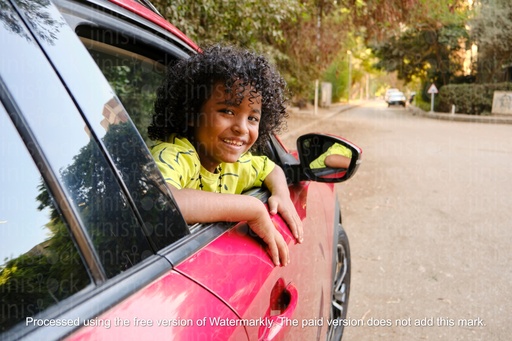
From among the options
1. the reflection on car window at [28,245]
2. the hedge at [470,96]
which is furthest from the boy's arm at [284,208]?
the hedge at [470,96]

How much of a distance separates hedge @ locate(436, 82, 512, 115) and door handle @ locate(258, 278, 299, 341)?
25.7 meters

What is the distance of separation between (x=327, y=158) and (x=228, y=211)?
931 millimetres

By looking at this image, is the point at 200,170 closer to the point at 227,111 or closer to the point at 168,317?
the point at 227,111

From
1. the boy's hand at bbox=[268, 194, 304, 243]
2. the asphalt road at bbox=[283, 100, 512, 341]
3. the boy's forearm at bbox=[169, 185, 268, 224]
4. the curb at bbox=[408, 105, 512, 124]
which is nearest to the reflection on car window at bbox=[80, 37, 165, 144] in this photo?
the boy's forearm at bbox=[169, 185, 268, 224]

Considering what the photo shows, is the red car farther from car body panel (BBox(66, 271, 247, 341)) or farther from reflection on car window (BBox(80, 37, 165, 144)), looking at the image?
reflection on car window (BBox(80, 37, 165, 144))

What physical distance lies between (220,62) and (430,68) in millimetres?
29718

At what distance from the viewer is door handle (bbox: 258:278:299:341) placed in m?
1.23

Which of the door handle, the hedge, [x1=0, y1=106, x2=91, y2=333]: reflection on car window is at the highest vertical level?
[x1=0, y1=106, x2=91, y2=333]: reflection on car window

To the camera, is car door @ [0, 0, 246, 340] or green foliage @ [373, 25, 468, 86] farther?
green foliage @ [373, 25, 468, 86]

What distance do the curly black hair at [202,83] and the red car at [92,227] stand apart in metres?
0.41

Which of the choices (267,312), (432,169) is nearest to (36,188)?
(267,312)

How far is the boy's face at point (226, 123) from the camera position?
1.77 m

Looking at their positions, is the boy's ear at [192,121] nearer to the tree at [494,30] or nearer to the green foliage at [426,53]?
the tree at [494,30]

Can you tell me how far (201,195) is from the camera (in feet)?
4.29
